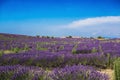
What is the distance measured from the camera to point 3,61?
10.0 m

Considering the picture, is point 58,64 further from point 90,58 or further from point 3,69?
point 3,69

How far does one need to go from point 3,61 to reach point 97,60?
3.30 m

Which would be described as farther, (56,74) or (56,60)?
(56,60)

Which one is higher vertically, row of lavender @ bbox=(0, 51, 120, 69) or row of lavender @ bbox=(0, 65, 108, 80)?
row of lavender @ bbox=(0, 65, 108, 80)

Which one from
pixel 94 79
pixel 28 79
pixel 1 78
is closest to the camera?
pixel 94 79

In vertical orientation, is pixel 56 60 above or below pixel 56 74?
below

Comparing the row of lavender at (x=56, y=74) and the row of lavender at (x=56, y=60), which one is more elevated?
the row of lavender at (x=56, y=74)

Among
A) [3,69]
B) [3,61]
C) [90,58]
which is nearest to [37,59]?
[3,61]

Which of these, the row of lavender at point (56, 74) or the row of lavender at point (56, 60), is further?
the row of lavender at point (56, 60)

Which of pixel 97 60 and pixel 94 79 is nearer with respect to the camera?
pixel 94 79

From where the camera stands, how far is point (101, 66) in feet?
33.7

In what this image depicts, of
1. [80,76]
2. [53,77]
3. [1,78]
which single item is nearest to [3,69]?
[1,78]

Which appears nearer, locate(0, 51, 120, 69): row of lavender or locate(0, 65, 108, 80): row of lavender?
locate(0, 65, 108, 80): row of lavender

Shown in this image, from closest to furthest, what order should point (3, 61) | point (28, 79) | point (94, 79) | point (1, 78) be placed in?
point (94, 79)
point (28, 79)
point (1, 78)
point (3, 61)
